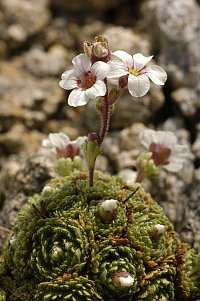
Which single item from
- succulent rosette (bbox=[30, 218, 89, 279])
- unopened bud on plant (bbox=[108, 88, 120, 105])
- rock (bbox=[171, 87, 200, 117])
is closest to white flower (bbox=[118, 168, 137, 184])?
rock (bbox=[171, 87, 200, 117])

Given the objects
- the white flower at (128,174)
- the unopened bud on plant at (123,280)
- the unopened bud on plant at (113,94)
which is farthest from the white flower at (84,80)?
the white flower at (128,174)

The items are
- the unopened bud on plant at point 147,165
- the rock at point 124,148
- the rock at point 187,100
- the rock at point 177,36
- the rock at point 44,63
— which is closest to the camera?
the unopened bud on plant at point 147,165

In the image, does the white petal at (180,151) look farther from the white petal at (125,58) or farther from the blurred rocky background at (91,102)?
the white petal at (125,58)

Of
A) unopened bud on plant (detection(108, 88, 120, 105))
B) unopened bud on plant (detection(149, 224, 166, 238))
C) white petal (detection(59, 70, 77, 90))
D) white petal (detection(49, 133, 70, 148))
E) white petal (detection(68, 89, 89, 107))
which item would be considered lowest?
unopened bud on plant (detection(149, 224, 166, 238))

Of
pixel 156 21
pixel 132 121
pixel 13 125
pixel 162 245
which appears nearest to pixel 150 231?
pixel 162 245

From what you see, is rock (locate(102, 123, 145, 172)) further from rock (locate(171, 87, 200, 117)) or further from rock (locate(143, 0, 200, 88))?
rock (locate(143, 0, 200, 88))
